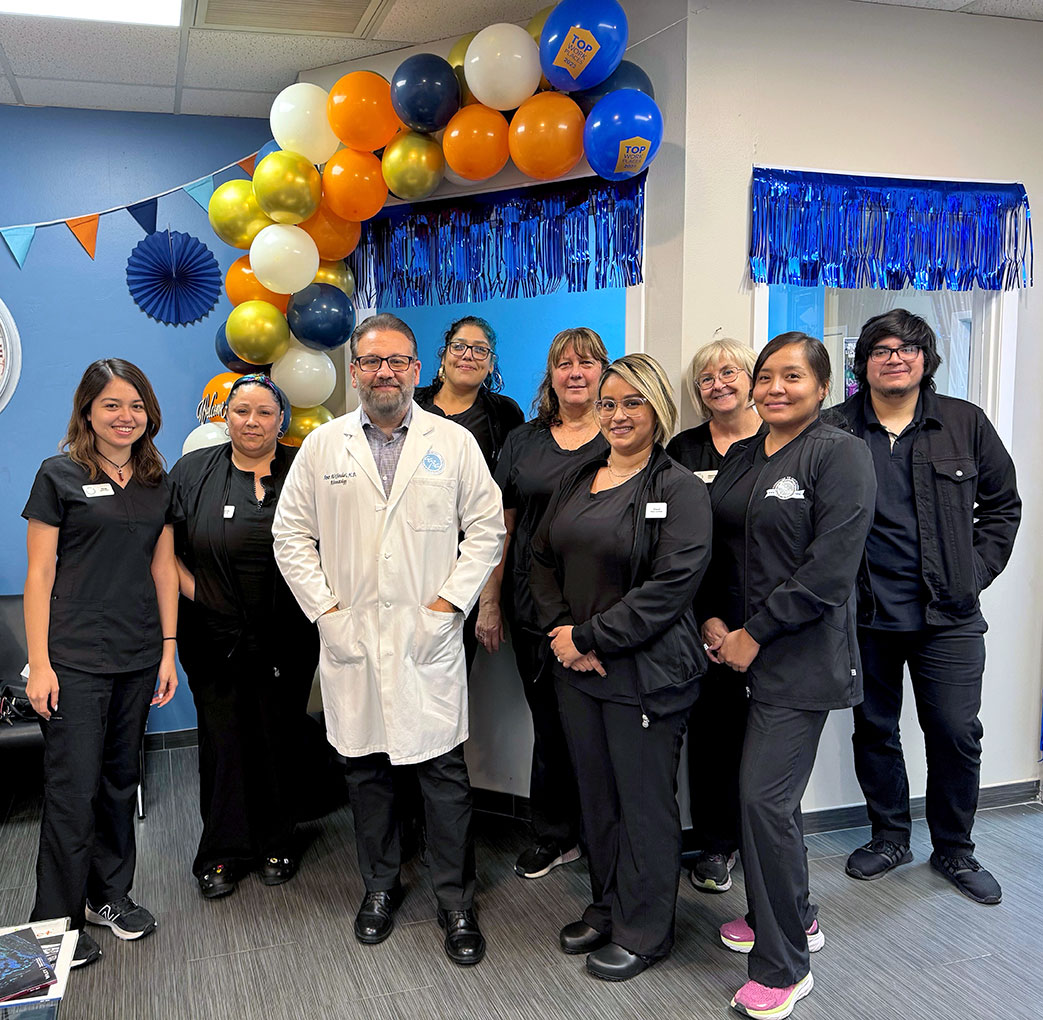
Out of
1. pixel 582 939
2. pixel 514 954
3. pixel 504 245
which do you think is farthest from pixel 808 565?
pixel 504 245

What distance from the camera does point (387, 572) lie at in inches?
95.3

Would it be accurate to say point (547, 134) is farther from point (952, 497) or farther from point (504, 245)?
point (952, 497)

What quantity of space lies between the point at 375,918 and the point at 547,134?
90.9 inches

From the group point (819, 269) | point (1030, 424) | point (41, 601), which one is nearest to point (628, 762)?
point (41, 601)

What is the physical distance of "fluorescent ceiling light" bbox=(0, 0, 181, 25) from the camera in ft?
10.1

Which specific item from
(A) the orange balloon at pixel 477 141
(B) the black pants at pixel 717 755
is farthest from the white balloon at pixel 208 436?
(B) the black pants at pixel 717 755

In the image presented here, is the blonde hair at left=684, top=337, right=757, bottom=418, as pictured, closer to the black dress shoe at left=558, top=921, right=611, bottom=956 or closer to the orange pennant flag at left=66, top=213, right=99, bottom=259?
the black dress shoe at left=558, top=921, right=611, bottom=956

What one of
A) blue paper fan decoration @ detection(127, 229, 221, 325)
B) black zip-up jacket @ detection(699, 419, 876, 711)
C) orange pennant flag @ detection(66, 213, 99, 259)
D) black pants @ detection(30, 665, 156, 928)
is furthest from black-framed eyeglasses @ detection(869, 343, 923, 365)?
orange pennant flag @ detection(66, 213, 99, 259)

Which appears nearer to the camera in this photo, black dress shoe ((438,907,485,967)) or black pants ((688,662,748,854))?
black dress shoe ((438,907,485,967))

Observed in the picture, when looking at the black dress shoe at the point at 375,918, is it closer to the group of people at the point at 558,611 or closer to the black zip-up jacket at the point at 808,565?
the group of people at the point at 558,611

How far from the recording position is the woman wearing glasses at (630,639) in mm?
2186

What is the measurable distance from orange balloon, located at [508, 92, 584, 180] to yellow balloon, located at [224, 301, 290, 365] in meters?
1.04

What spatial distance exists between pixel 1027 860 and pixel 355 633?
7.53 feet

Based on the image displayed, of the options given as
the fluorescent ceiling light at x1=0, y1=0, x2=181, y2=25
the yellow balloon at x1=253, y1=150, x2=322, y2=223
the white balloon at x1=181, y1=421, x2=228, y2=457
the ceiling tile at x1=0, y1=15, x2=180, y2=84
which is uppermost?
the fluorescent ceiling light at x1=0, y1=0, x2=181, y2=25
